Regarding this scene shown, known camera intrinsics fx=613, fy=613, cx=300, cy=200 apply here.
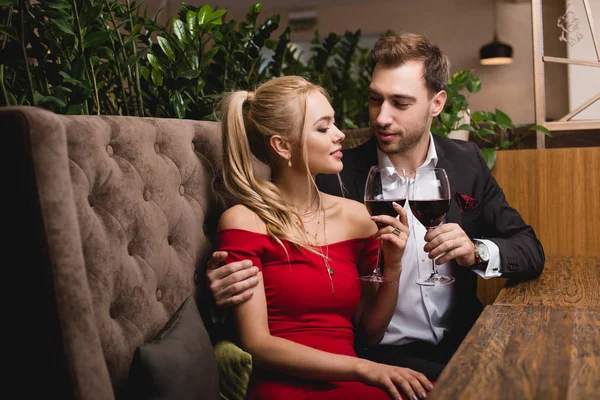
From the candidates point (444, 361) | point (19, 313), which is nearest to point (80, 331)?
point (19, 313)

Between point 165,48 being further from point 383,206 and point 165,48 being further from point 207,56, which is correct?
point 383,206

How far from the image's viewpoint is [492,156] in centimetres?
264

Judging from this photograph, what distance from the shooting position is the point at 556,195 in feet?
8.55

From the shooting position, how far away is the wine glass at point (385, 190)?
143 centimetres

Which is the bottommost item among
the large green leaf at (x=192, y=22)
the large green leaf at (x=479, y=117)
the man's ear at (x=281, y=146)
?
the large green leaf at (x=479, y=117)

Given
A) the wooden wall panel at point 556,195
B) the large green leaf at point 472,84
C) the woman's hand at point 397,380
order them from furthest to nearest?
the large green leaf at point 472,84 → the wooden wall panel at point 556,195 → the woman's hand at point 397,380

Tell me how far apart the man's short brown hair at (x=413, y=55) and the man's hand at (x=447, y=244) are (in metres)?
0.81

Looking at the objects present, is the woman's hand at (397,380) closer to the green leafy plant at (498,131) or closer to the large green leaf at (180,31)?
the large green leaf at (180,31)

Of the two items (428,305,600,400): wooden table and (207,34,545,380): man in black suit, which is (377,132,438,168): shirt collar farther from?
(428,305,600,400): wooden table

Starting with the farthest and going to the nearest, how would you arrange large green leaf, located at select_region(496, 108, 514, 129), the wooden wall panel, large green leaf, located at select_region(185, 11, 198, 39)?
large green leaf, located at select_region(496, 108, 514, 129) < the wooden wall panel < large green leaf, located at select_region(185, 11, 198, 39)

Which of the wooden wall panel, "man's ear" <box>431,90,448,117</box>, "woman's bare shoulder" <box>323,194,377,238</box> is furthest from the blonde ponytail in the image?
the wooden wall panel

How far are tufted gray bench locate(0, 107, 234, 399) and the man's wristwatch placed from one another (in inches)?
29.8

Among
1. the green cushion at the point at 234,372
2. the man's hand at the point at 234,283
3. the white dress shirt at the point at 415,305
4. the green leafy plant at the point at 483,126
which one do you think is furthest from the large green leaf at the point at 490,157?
the green cushion at the point at 234,372

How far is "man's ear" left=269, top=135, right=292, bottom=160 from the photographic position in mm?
1731
